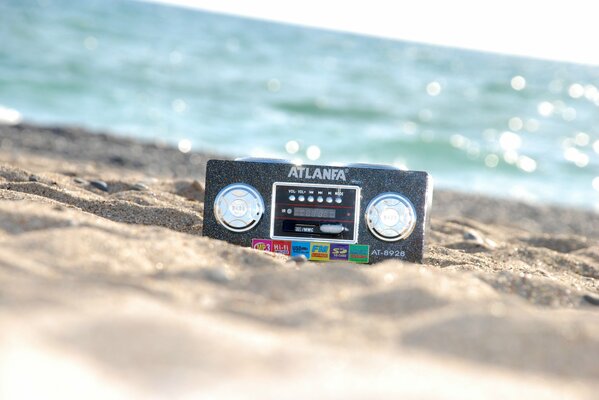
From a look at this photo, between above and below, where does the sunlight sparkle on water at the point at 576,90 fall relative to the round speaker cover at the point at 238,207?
above

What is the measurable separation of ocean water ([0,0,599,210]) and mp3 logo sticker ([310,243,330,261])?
5.56 metres

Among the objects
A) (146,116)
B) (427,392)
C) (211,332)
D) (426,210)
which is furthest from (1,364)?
(146,116)

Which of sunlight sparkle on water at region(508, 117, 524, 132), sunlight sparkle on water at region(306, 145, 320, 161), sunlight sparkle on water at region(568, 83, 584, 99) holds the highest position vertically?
sunlight sparkle on water at region(568, 83, 584, 99)

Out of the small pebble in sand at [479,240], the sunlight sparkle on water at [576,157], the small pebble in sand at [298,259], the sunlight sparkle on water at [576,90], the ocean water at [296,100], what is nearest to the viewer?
the small pebble in sand at [298,259]

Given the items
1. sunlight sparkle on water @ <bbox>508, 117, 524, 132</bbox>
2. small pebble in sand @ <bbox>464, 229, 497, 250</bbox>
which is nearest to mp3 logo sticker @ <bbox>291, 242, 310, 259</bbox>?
small pebble in sand @ <bbox>464, 229, 497, 250</bbox>

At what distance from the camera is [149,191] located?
11.0ft

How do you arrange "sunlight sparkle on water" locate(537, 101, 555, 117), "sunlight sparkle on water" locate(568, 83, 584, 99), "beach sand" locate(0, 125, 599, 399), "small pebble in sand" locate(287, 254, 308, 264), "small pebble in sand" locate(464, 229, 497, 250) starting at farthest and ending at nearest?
1. "sunlight sparkle on water" locate(568, 83, 584, 99)
2. "sunlight sparkle on water" locate(537, 101, 555, 117)
3. "small pebble in sand" locate(464, 229, 497, 250)
4. "small pebble in sand" locate(287, 254, 308, 264)
5. "beach sand" locate(0, 125, 599, 399)

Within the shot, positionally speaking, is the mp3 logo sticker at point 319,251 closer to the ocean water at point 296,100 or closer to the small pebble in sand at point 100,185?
the small pebble in sand at point 100,185

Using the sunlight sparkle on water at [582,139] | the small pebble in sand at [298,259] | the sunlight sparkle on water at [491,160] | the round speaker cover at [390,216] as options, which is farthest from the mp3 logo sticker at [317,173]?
the sunlight sparkle on water at [582,139]

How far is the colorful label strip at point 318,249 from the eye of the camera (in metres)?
2.38

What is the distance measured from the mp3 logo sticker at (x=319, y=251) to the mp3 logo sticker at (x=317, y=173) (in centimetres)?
21

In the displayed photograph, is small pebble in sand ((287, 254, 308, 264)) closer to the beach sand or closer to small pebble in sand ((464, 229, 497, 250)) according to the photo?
the beach sand

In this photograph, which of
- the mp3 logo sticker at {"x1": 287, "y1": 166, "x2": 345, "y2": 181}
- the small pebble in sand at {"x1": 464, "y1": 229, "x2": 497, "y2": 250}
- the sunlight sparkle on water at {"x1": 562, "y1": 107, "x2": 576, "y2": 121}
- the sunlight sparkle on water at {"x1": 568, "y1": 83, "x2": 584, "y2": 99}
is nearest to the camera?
the mp3 logo sticker at {"x1": 287, "y1": 166, "x2": 345, "y2": 181}

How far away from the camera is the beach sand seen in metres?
1.11
